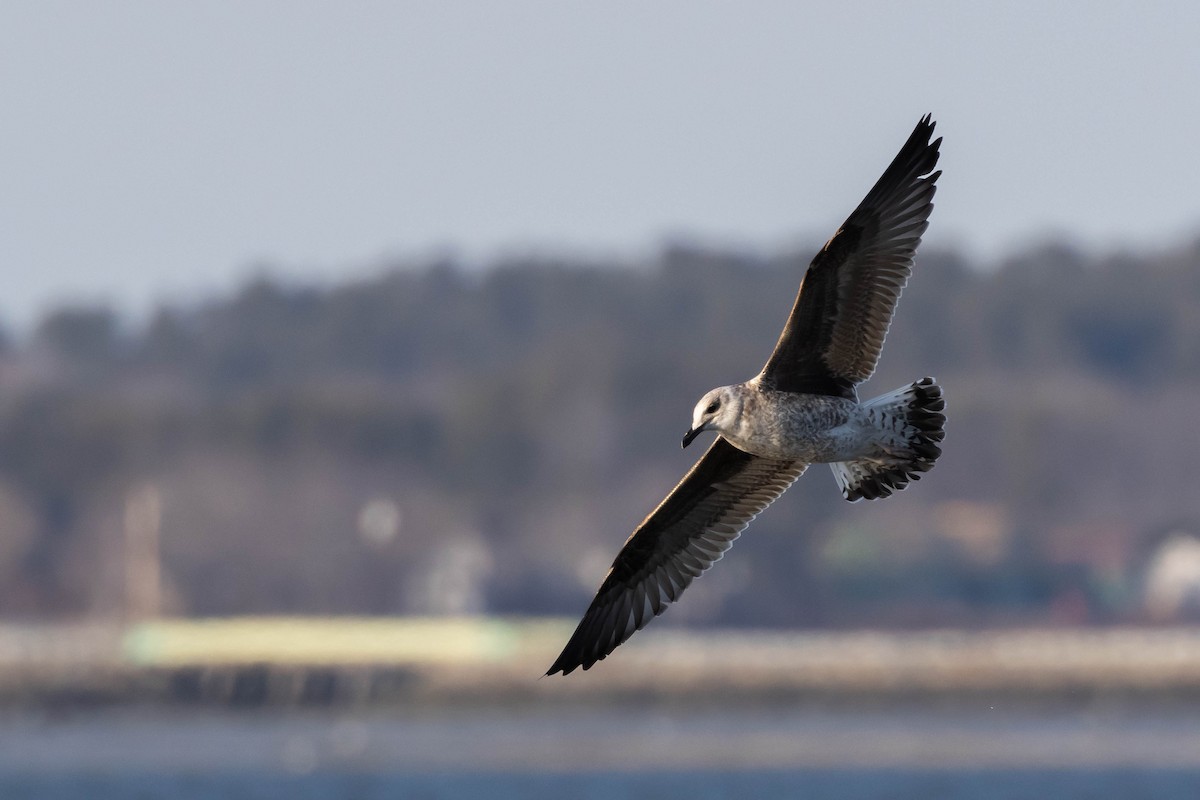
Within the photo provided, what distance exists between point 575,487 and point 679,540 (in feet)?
207

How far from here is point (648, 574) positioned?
15.9 metres

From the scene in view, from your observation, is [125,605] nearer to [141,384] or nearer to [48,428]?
[48,428]

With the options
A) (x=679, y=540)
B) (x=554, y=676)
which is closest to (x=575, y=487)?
(x=554, y=676)

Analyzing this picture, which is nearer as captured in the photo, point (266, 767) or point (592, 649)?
point (592, 649)

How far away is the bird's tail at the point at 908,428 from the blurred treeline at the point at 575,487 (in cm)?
5276

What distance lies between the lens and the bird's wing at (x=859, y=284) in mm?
14297

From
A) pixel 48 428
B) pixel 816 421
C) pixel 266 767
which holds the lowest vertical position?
pixel 266 767

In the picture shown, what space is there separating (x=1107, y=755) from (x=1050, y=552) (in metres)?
37.4

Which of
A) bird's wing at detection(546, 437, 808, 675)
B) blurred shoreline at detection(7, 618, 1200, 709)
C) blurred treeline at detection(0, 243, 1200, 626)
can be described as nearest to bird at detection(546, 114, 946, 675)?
bird's wing at detection(546, 437, 808, 675)

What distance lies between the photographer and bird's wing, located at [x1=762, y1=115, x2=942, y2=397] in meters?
14.3

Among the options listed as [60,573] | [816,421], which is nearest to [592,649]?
[816,421]

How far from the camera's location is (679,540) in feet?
52.1

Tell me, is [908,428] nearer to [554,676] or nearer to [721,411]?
[721,411]

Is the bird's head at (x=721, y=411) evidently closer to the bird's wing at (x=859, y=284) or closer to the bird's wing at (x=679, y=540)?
the bird's wing at (x=859, y=284)
